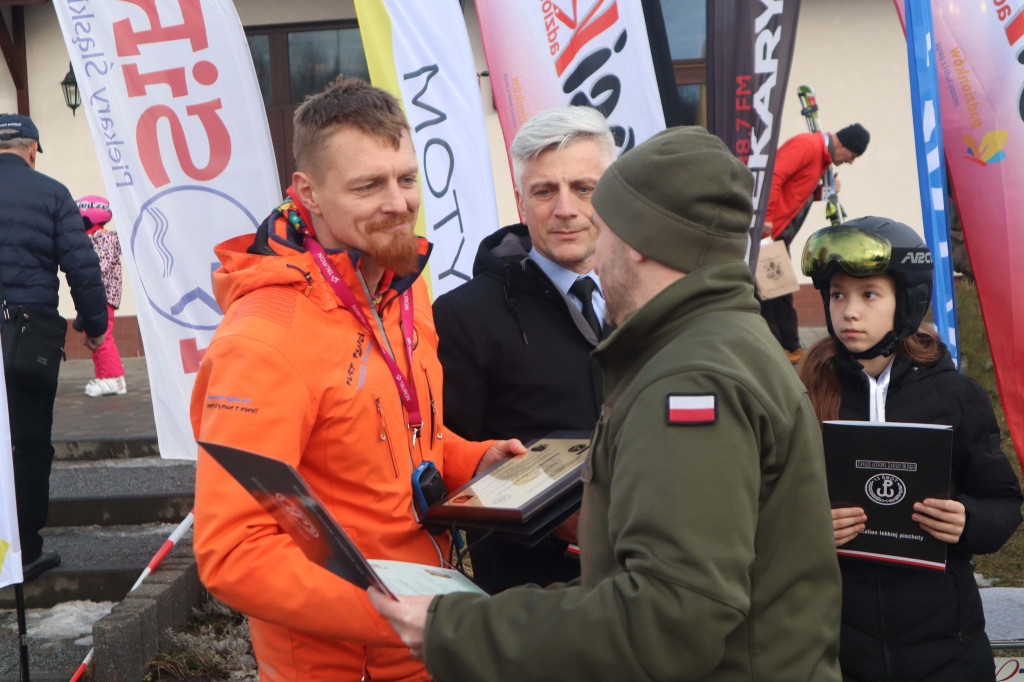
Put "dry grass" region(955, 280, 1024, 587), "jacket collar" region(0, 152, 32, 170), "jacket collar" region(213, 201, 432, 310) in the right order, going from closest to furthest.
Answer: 1. "jacket collar" region(213, 201, 432, 310)
2. "jacket collar" region(0, 152, 32, 170)
3. "dry grass" region(955, 280, 1024, 587)

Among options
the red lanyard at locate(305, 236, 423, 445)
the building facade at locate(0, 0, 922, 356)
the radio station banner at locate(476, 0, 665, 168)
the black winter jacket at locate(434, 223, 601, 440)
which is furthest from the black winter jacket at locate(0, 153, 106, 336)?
the building facade at locate(0, 0, 922, 356)

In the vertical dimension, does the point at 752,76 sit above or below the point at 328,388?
above

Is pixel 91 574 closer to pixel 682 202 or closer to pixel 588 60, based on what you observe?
pixel 588 60

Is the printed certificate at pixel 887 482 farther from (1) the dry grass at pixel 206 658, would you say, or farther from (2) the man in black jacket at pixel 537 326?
(1) the dry grass at pixel 206 658

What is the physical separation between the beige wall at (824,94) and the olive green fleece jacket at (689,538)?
10.1 meters

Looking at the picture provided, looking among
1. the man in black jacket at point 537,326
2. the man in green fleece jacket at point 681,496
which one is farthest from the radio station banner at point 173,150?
the man in green fleece jacket at point 681,496

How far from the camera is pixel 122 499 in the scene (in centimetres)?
564

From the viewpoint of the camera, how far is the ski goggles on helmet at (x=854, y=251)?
2.64 m

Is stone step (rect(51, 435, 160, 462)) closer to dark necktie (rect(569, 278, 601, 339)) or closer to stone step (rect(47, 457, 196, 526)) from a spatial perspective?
stone step (rect(47, 457, 196, 526))

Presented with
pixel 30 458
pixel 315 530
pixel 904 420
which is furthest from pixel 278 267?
pixel 30 458

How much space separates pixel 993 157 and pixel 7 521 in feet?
13.7

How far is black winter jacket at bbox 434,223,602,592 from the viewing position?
8.48ft

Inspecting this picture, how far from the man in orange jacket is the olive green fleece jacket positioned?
46 centimetres

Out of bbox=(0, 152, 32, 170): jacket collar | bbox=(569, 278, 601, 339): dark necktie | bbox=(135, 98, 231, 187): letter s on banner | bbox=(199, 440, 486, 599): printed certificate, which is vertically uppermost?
bbox=(0, 152, 32, 170): jacket collar
